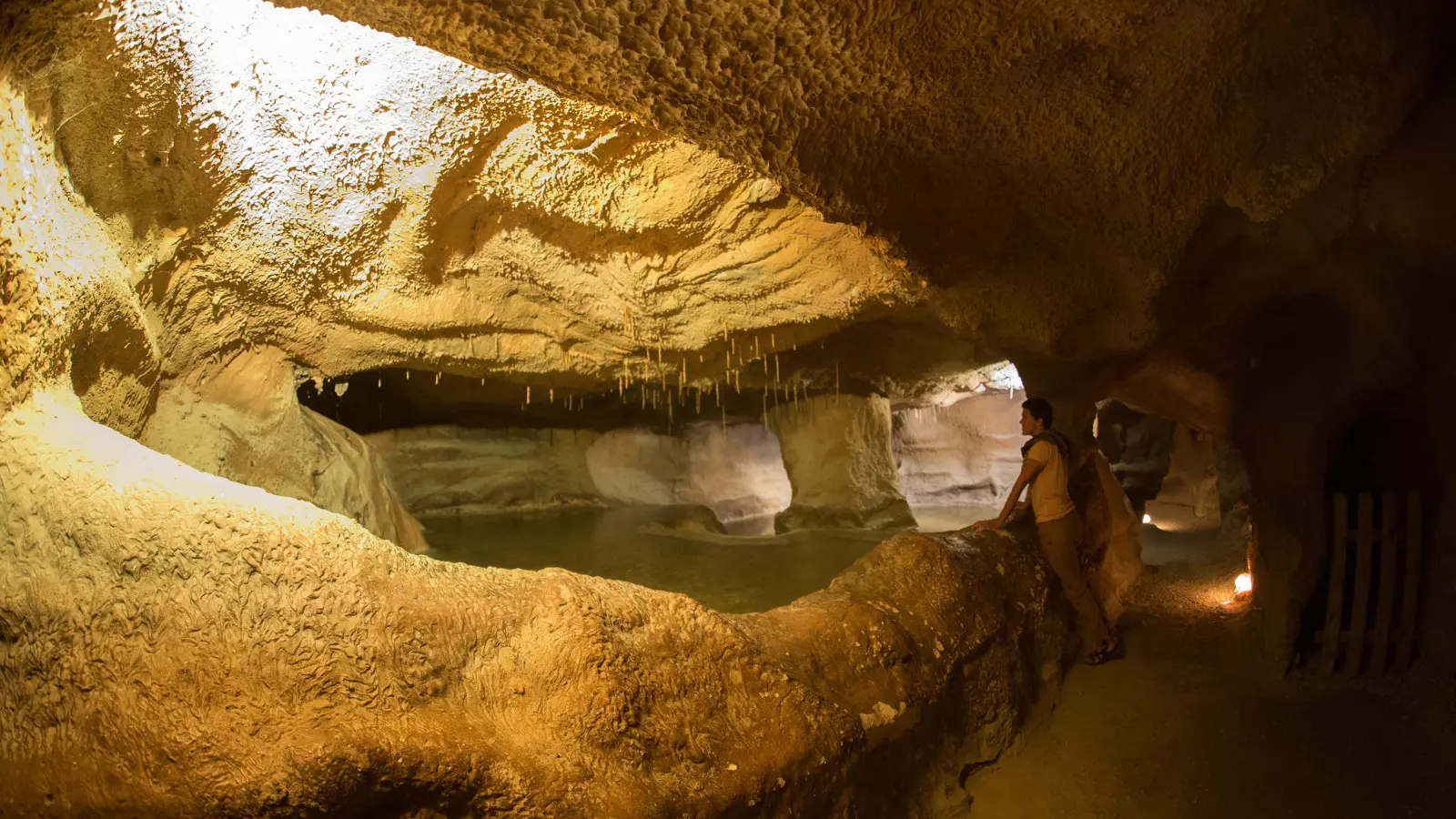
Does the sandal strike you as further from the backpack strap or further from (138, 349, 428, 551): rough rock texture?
(138, 349, 428, 551): rough rock texture

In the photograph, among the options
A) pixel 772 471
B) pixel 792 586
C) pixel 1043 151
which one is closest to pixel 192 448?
pixel 792 586

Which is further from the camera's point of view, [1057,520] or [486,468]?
[486,468]

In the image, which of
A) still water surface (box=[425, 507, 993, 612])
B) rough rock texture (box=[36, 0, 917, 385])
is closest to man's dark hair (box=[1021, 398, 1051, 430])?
rough rock texture (box=[36, 0, 917, 385])

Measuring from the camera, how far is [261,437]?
16.4 feet

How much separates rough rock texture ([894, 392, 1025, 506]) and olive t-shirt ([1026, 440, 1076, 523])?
8086mm

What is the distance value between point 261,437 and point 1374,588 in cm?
668

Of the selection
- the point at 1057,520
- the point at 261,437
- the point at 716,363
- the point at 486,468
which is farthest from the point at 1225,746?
the point at 486,468

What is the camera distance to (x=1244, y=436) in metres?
4.92

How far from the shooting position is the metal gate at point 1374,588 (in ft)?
13.4

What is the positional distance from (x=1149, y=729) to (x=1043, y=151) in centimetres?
294

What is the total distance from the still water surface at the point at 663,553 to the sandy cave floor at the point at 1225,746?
5.46 ft

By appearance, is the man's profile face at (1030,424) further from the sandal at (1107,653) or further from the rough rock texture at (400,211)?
the sandal at (1107,653)

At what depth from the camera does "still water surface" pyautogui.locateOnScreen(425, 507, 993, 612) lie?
5215 mm

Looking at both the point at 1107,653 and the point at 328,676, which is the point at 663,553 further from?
the point at 328,676
